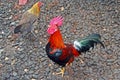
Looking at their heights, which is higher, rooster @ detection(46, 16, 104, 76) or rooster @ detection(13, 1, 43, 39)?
rooster @ detection(13, 1, 43, 39)

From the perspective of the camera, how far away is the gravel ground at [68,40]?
14.1 ft

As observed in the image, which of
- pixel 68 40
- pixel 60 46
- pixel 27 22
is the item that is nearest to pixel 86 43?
pixel 60 46

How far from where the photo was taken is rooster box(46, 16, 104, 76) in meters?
3.88

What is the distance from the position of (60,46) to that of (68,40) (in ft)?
2.82

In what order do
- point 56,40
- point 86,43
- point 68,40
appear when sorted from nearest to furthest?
1. point 56,40
2. point 86,43
3. point 68,40

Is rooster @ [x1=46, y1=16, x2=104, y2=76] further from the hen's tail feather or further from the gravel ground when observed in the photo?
the gravel ground

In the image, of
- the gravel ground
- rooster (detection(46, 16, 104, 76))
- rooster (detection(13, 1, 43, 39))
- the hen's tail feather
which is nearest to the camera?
rooster (detection(46, 16, 104, 76))

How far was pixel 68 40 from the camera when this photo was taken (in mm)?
4766

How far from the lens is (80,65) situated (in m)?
4.39

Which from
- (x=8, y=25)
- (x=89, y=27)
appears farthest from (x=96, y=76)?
(x=8, y=25)

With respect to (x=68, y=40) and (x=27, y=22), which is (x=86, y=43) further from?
(x=27, y=22)

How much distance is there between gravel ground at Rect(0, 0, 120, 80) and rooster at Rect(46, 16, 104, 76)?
408mm

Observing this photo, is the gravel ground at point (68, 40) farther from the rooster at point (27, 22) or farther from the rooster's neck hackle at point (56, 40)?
the rooster's neck hackle at point (56, 40)

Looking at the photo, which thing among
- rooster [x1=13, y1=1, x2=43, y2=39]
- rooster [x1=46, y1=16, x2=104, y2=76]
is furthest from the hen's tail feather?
rooster [x1=13, y1=1, x2=43, y2=39]
